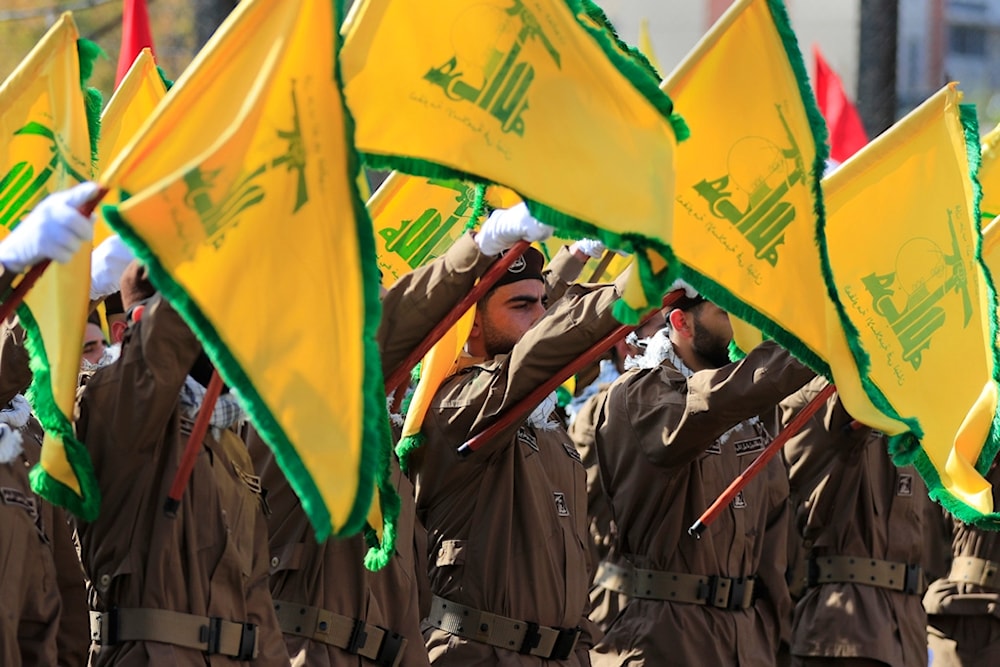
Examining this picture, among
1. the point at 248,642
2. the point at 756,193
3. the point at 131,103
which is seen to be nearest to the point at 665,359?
the point at 756,193

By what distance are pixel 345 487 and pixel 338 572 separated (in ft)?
5.36

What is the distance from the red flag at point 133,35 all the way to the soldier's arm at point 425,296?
3.05m

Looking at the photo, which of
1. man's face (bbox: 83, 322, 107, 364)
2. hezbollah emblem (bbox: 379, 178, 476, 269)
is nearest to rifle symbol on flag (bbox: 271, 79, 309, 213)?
man's face (bbox: 83, 322, 107, 364)

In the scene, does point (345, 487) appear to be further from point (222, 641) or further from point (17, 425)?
point (17, 425)

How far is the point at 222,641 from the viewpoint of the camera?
205 inches

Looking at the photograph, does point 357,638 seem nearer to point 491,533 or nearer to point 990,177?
point 491,533

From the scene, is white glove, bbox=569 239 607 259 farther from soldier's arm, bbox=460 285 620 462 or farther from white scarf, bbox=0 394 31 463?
white scarf, bbox=0 394 31 463

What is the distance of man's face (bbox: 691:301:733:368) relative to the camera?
24.0ft

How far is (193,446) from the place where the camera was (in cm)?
496

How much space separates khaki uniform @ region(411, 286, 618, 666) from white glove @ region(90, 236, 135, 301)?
167cm

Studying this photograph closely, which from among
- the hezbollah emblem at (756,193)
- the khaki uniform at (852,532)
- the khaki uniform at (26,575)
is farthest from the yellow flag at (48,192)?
the khaki uniform at (852,532)

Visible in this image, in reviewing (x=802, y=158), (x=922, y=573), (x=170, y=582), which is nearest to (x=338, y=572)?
(x=170, y=582)

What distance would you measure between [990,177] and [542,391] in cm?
314

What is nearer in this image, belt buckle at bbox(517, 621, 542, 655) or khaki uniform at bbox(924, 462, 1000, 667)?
belt buckle at bbox(517, 621, 542, 655)
